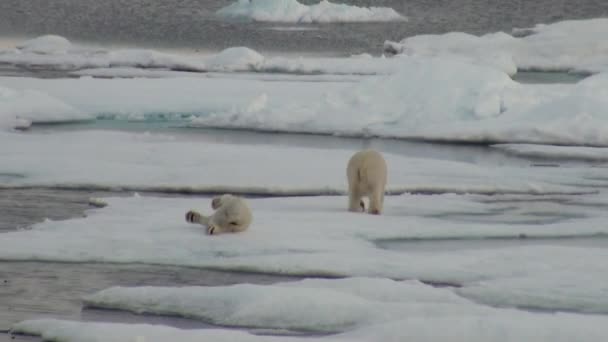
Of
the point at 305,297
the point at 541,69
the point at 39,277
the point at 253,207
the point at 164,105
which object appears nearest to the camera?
the point at 305,297

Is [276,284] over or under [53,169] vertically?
under

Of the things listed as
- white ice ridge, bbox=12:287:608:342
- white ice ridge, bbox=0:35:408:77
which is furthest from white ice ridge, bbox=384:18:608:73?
white ice ridge, bbox=12:287:608:342

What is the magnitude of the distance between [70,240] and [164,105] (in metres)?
9.73

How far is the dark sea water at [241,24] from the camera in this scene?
122ft

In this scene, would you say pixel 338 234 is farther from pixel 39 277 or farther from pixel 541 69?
pixel 541 69

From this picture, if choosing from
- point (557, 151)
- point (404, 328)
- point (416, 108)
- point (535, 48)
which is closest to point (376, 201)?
point (404, 328)

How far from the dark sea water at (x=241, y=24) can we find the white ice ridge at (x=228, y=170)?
19.2m

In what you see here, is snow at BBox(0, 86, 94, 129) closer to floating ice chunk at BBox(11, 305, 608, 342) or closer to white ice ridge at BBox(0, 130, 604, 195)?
white ice ridge at BBox(0, 130, 604, 195)

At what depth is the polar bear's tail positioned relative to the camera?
943 centimetres

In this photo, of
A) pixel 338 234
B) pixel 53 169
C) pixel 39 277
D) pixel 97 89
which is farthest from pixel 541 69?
pixel 39 277

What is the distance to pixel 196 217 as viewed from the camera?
945cm

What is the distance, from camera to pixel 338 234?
9.25 m

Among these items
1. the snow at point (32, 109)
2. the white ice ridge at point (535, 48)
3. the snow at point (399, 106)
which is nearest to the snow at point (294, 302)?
the snow at point (399, 106)

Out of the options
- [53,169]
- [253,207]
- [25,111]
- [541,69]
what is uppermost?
[541,69]
